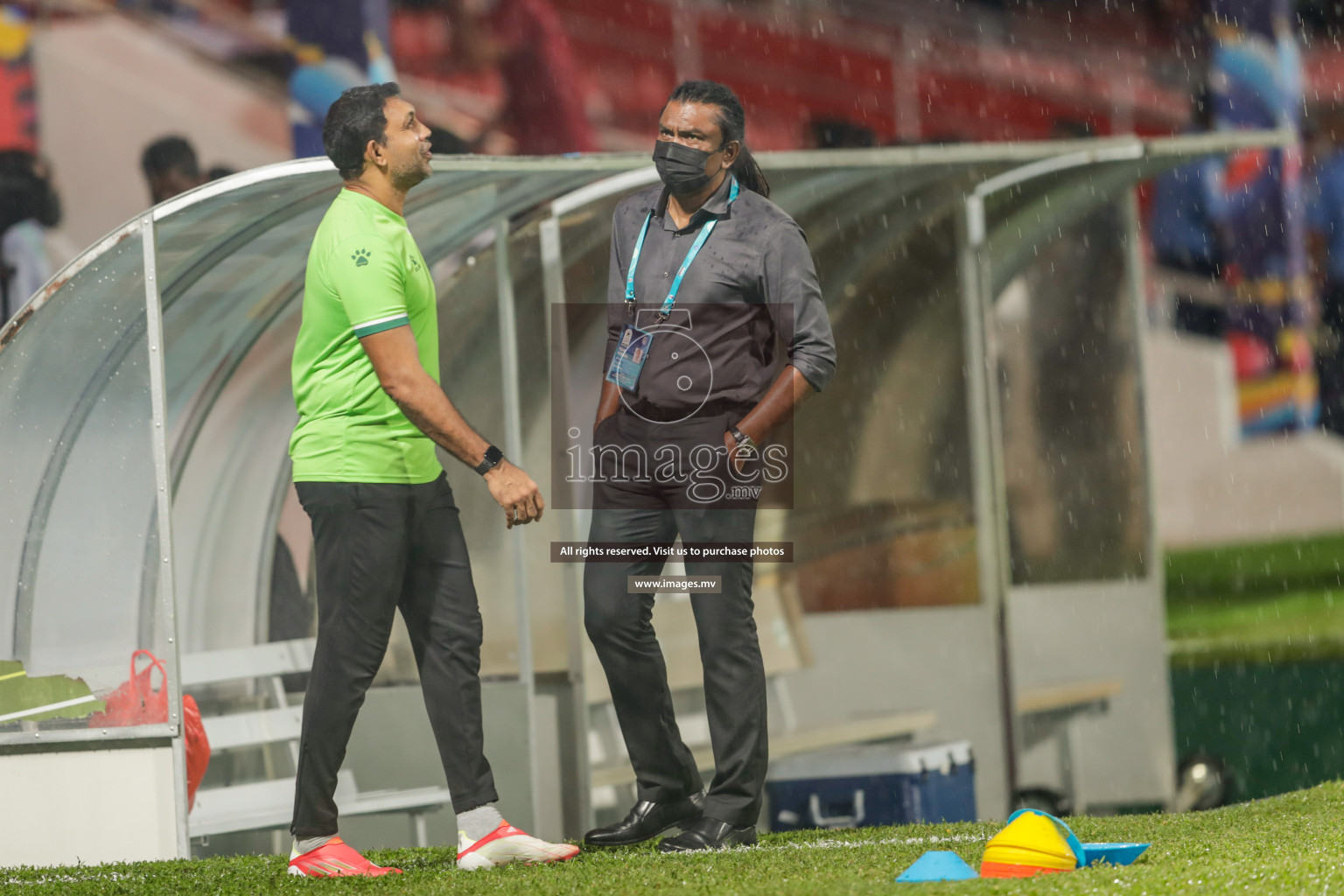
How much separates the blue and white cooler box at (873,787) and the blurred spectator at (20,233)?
17.3 ft

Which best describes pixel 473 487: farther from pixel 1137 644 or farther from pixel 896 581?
pixel 1137 644

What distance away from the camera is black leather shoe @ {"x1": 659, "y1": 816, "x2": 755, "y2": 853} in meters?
3.95

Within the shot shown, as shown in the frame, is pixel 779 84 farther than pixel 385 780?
Yes

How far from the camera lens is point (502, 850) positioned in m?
3.80

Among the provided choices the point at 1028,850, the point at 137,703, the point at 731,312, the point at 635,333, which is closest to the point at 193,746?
the point at 137,703

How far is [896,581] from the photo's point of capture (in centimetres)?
745

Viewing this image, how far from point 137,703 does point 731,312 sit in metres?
1.96

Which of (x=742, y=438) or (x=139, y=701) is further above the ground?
(x=742, y=438)

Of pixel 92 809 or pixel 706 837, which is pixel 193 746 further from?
pixel 706 837

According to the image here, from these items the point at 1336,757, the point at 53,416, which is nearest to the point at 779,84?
the point at 1336,757

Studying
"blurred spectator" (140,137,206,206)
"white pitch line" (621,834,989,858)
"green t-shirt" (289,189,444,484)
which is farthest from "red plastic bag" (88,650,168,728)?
"blurred spectator" (140,137,206,206)

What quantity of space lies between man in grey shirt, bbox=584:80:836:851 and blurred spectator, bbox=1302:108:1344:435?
18199 millimetres

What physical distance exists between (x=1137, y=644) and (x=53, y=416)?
16.3 feet

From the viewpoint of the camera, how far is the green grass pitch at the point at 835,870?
10.5 feet
